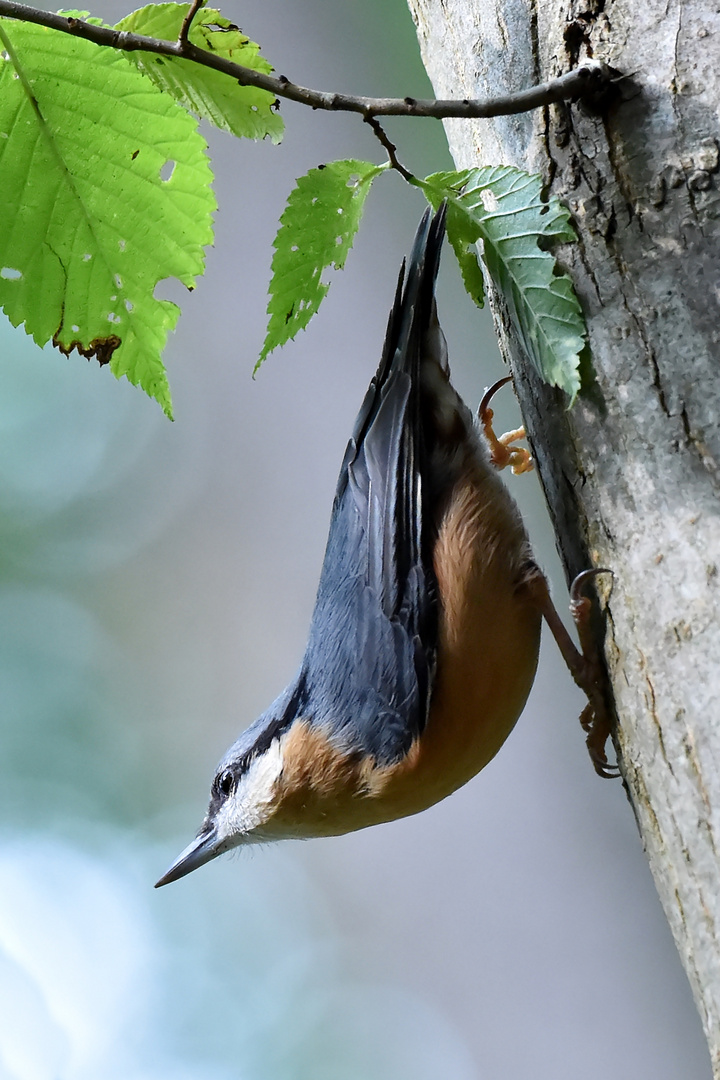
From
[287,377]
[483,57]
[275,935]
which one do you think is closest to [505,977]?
[275,935]

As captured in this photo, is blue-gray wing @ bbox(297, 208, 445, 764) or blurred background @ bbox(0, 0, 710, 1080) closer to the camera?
blue-gray wing @ bbox(297, 208, 445, 764)

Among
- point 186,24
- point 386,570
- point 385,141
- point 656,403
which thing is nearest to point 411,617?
point 386,570

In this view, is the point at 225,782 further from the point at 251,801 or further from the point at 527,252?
the point at 527,252

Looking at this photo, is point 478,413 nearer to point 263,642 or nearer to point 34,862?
point 263,642

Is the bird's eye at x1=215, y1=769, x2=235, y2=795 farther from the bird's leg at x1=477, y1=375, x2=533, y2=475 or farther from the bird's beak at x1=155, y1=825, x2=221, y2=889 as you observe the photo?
the bird's leg at x1=477, y1=375, x2=533, y2=475

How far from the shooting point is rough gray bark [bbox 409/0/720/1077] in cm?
80

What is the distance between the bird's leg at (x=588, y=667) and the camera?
1.00 meters

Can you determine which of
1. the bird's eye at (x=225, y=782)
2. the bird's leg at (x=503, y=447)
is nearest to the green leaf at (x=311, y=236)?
the bird's leg at (x=503, y=447)

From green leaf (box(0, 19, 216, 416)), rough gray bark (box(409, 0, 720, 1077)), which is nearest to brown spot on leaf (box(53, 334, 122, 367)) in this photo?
green leaf (box(0, 19, 216, 416))

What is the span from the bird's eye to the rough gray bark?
92 cm

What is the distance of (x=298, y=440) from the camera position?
125 inches

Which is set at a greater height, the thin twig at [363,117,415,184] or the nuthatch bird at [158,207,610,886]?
the thin twig at [363,117,415,184]

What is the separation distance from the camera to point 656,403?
2.81 ft

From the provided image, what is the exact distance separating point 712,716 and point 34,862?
247 cm
